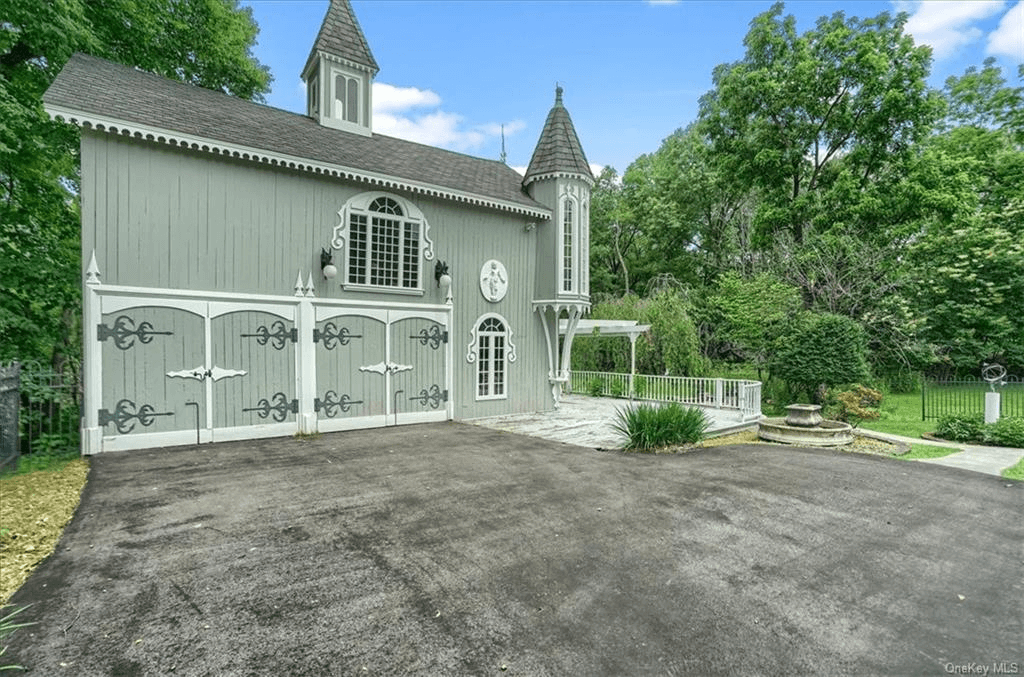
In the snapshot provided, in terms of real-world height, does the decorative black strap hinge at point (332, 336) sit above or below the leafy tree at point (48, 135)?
below

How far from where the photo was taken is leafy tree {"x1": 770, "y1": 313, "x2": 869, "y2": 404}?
1148 cm

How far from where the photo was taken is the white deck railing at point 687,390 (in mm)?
11695

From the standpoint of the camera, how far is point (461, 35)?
14.5 metres

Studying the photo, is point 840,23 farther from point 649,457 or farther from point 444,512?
point 444,512

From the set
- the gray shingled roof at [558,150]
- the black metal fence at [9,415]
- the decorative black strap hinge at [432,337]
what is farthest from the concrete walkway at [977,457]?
the black metal fence at [9,415]

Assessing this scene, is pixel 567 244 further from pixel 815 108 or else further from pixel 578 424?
pixel 815 108

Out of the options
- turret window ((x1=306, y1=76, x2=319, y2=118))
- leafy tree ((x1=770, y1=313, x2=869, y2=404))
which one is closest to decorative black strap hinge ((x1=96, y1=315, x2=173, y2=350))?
turret window ((x1=306, y1=76, x2=319, y2=118))

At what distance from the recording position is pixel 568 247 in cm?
1267

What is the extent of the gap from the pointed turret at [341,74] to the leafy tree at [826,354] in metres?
12.9

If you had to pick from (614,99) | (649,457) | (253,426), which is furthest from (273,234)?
(614,99)

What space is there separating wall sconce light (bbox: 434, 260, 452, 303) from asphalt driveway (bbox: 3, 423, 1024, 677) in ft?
18.4

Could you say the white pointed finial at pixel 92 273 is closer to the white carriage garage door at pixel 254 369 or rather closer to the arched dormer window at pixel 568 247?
the white carriage garage door at pixel 254 369

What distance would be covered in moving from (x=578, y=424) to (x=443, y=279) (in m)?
4.71

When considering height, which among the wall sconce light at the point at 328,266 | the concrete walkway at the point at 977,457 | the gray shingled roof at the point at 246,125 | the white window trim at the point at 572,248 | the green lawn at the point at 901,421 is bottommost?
the green lawn at the point at 901,421
